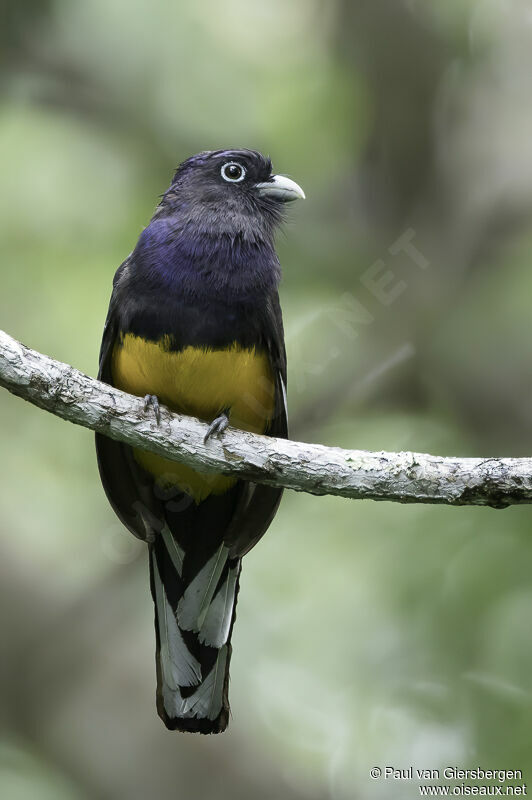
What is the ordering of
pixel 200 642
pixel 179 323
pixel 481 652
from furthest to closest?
pixel 481 652
pixel 200 642
pixel 179 323

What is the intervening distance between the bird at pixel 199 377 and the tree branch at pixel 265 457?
18.2 inches

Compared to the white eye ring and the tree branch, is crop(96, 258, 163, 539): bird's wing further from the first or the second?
the tree branch

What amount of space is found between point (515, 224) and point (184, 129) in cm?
242

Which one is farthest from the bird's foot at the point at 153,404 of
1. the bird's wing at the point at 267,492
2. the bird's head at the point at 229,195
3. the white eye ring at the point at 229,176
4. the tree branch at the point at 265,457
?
the white eye ring at the point at 229,176

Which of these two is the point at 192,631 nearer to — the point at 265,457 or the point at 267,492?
the point at 267,492

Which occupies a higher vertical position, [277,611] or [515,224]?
[515,224]

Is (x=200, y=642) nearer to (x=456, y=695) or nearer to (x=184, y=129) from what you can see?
(x=456, y=695)

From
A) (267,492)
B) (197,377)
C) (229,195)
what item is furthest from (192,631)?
(229,195)

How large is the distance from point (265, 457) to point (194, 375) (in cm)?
66

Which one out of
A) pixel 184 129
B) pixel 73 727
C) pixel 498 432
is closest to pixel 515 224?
pixel 498 432

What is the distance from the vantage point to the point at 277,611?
6324 mm

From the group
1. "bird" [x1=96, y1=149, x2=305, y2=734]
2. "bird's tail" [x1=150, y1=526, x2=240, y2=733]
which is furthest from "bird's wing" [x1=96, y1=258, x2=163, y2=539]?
"bird's tail" [x1=150, y1=526, x2=240, y2=733]

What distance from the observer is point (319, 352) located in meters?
6.65

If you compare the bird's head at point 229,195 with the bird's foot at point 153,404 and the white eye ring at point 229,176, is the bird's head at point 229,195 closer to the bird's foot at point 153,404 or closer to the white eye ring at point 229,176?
the white eye ring at point 229,176
